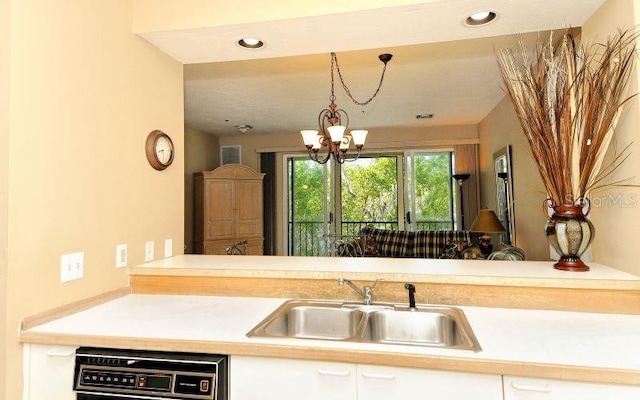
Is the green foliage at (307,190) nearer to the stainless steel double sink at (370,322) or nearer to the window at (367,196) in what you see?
the window at (367,196)

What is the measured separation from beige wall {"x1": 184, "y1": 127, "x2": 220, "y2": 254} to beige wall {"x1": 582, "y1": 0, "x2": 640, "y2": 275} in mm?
5167

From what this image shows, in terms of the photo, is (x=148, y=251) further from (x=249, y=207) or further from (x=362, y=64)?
(x=249, y=207)

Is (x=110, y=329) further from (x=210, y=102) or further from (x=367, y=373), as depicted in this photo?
(x=210, y=102)

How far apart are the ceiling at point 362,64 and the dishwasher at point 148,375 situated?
152 cm

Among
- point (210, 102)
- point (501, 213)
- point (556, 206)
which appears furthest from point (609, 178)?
point (210, 102)

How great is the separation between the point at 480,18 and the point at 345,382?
68.8 inches

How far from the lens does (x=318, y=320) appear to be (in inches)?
64.1

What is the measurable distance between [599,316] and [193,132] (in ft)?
18.5

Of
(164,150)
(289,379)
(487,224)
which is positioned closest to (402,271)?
(289,379)

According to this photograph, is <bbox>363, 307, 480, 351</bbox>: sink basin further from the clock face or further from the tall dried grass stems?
the clock face

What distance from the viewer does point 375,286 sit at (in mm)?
1657

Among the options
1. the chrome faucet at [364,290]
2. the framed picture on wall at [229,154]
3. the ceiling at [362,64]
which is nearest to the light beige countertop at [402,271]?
the chrome faucet at [364,290]

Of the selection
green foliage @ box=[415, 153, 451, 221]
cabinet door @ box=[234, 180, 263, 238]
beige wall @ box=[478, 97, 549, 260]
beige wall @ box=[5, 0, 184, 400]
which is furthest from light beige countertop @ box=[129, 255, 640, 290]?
green foliage @ box=[415, 153, 451, 221]

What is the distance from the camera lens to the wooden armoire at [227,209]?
17.8 ft
